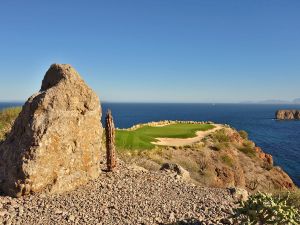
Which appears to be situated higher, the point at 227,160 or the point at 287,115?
the point at 227,160

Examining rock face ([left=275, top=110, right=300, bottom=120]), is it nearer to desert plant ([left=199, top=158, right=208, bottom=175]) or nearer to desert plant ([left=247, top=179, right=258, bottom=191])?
desert plant ([left=247, top=179, right=258, bottom=191])

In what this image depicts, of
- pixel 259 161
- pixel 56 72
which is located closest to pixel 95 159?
pixel 56 72

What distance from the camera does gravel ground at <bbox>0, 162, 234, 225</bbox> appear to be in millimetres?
10207

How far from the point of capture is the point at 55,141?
11.5 m

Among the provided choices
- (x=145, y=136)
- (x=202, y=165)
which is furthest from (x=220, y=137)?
(x=202, y=165)

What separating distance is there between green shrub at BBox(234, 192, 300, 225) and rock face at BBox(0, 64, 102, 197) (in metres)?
5.49

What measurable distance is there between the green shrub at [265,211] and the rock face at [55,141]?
549cm

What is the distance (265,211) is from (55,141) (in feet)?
21.5

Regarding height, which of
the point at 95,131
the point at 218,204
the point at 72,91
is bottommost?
the point at 218,204

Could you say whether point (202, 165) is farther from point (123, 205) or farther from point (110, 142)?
point (123, 205)

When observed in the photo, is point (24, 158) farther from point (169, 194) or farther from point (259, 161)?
point (259, 161)

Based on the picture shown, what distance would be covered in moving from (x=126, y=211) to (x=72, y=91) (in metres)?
4.61

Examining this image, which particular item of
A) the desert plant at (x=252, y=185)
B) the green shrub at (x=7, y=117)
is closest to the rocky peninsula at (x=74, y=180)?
the green shrub at (x=7, y=117)

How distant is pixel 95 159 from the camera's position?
1316cm
